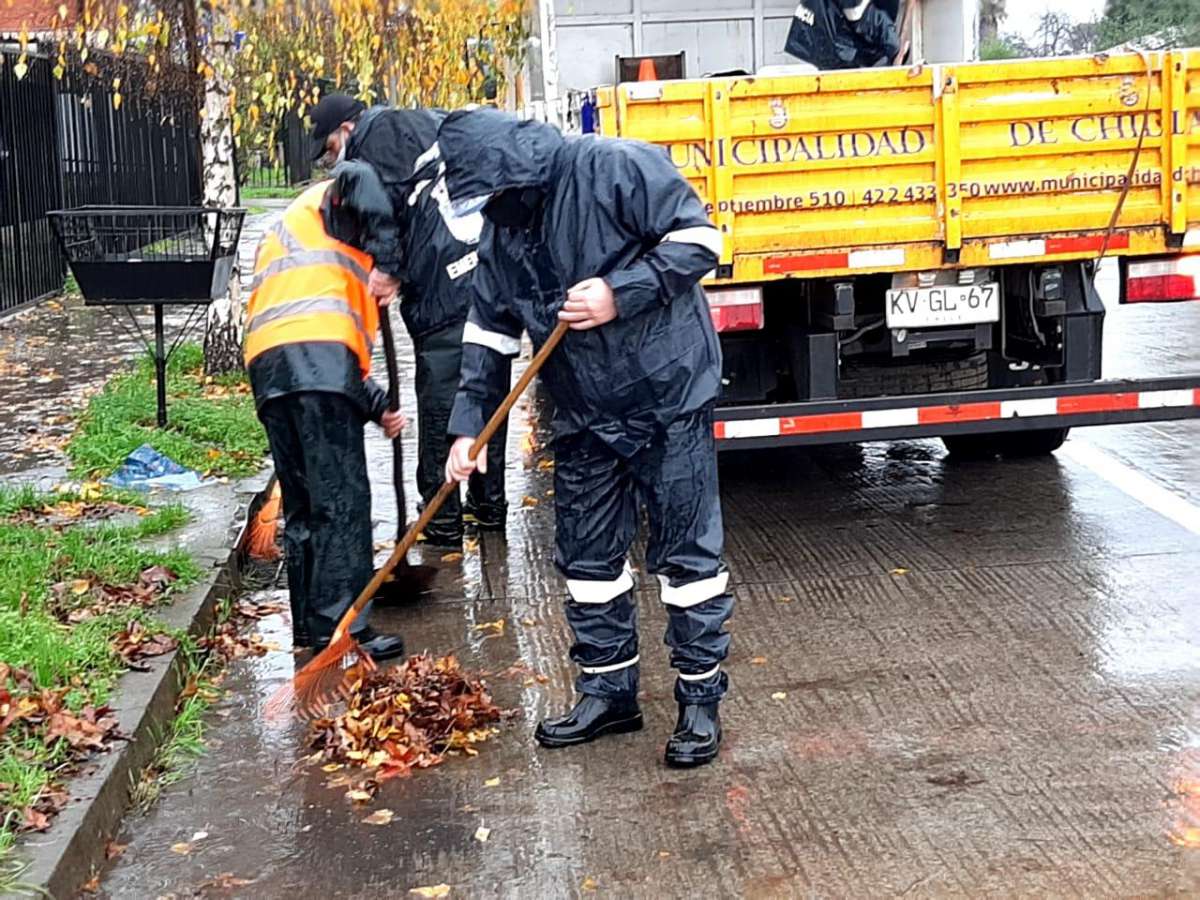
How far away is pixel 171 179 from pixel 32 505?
16.0 meters

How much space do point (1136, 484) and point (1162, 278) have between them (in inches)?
51.2

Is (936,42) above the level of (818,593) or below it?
above

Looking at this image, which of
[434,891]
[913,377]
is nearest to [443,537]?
[913,377]

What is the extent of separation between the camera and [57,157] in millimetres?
17547

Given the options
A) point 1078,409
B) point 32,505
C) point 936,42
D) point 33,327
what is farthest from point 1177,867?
point 33,327

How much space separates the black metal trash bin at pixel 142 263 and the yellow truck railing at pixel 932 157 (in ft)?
11.3

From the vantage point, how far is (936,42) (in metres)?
11.1

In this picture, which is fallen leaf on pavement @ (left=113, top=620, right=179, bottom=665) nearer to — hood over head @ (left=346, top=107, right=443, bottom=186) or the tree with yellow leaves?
hood over head @ (left=346, top=107, right=443, bottom=186)

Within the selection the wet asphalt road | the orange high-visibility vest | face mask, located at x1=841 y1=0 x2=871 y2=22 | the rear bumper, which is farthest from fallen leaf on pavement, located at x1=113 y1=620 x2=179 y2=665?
face mask, located at x1=841 y1=0 x2=871 y2=22

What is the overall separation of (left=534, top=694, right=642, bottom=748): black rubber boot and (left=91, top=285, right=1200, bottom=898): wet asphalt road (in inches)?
2.0

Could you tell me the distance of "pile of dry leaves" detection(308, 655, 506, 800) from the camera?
206 inches

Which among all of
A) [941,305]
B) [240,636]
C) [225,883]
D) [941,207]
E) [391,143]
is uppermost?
[391,143]

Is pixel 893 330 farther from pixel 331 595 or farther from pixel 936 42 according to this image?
pixel 936 42

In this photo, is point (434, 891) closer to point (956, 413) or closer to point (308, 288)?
point (308, 288)
